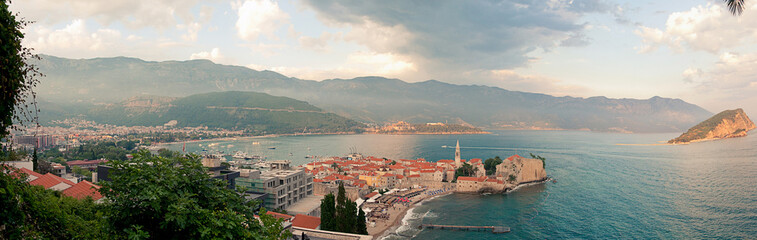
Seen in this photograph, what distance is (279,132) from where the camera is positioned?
487 ft

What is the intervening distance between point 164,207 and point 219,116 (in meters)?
186

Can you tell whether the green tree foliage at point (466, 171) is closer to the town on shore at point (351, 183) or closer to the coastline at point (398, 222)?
the town on shore at point (351, 183)

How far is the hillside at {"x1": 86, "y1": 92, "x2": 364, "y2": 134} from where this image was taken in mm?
158750

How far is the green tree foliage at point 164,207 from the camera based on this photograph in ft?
14.5

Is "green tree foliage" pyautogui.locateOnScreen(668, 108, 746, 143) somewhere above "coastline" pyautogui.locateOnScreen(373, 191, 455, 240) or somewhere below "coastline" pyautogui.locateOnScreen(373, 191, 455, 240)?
above

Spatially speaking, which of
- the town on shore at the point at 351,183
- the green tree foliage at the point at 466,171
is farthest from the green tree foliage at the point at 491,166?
the green tree foliage at the point at 466,171

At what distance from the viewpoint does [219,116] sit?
17500cm

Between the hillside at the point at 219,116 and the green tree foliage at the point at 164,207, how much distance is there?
484 ft

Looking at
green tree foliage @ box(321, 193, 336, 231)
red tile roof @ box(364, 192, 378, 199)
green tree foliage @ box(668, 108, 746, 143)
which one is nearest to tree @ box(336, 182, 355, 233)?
green tree foliage @ box(321, 193, 336, 231)

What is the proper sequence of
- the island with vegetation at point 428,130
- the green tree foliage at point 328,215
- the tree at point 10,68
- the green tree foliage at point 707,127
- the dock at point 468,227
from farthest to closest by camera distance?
1. the island with vegetation at point 428,130
2. the green tree foliage at point 707,127
3. the dock at point 468,227
4. the green tree foliage at point 328,215
5. the tree at point 10,68

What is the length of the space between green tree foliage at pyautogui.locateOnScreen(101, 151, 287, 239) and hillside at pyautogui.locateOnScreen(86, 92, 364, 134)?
484ft

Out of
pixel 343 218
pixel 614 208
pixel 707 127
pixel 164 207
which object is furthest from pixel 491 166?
pixel 707 127

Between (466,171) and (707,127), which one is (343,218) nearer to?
(466,171)

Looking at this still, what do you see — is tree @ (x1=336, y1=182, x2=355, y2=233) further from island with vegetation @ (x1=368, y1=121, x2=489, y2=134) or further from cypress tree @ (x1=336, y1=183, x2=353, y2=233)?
island with vegetation @ (x1=368, y1=121, x2=489, y2=134)
